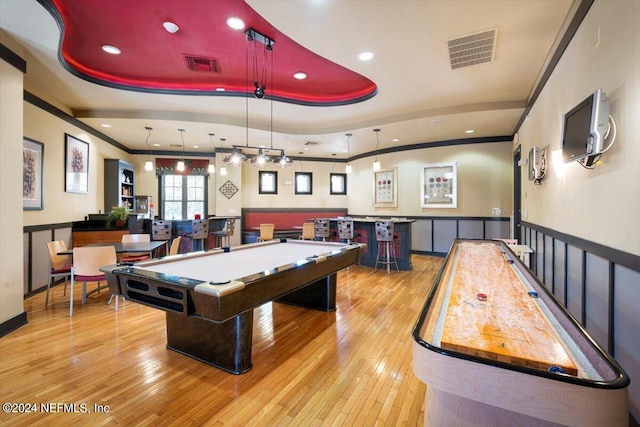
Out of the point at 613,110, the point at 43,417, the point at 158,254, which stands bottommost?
the point at 43,417

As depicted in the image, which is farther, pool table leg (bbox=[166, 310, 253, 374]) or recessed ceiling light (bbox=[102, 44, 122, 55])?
recessed ceiling light (bbox=[102, 44, 122, 55])

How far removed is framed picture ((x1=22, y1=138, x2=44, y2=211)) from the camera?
4.01 m

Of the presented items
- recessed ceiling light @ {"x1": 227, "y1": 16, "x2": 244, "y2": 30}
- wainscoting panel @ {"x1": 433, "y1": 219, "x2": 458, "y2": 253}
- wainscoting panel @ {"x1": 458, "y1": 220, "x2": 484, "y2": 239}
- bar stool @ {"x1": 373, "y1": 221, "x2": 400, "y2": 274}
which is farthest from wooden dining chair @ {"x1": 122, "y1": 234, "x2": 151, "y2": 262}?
wainscoting panel @ {"x1": 458, "y1": 220, "x2": 484, "y2": 239}

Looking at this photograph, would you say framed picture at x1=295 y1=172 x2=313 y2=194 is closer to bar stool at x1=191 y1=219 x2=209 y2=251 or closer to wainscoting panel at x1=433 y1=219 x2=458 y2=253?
bar stool at x1=191 y1=219 x2=209 y2=251

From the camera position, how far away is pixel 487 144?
22.4 ft

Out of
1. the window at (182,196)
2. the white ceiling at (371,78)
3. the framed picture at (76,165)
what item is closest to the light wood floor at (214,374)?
the framed picture at (76,165)

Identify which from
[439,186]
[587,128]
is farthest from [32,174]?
[439,186]

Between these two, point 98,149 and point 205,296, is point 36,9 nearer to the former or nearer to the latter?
point 205,296

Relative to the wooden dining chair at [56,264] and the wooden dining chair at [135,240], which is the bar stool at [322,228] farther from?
the wooden dining chair at [56,264]

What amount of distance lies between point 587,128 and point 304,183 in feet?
26.0

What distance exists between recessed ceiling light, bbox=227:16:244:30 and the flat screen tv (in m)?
3.18

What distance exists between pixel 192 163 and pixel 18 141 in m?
5.42

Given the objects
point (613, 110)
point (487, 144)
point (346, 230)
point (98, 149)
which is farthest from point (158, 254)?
point (487, 144)

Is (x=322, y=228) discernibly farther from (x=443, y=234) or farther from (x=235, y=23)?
(x=235, y=23)
